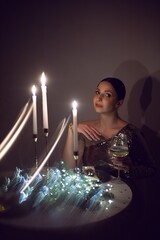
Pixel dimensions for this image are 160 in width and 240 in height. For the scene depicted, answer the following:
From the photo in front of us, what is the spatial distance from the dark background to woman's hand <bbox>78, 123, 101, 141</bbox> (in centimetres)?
60

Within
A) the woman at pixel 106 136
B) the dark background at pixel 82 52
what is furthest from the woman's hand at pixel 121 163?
the dark background at pixel 82 52

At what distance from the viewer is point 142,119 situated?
2783 millimetres

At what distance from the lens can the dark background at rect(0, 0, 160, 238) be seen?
8.64 ft

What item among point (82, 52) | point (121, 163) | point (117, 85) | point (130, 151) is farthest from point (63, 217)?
point (82, 52)

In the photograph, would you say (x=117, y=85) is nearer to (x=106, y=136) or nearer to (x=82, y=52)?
(x=106, y=136)

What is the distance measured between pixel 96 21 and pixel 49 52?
457 millimetres

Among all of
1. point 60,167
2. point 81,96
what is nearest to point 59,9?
point 81,96

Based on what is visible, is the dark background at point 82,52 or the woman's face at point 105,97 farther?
the dark background at point 82,52

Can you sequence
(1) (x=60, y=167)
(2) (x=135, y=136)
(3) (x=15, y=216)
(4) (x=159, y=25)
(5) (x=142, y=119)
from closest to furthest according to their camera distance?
(3) (x=15, y=216), (1) (x=60, y=167), (2) (x=135, y=136), (4) (x=159, y=25), (5) (x=142, y=119)

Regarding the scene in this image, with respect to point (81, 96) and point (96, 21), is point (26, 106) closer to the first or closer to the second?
point (81, 96)

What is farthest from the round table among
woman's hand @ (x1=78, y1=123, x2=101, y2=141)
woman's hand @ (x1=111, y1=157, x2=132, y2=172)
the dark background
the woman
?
the dark background

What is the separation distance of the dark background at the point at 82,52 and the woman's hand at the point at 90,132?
1.98ft

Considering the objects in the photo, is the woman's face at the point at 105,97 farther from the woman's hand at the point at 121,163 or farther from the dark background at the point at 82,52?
the dark background at the point at 82,52

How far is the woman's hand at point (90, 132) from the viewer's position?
219cm
